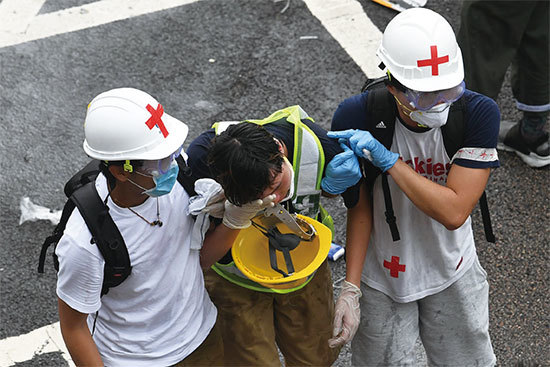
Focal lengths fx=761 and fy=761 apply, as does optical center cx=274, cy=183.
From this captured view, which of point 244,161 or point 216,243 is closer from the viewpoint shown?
point 244,161

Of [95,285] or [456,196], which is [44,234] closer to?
[95,285]

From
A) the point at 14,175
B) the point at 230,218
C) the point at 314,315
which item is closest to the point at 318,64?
the point at 14,175

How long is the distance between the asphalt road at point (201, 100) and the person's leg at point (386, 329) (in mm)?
819

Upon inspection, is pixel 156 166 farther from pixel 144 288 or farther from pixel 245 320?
pixel 245 320

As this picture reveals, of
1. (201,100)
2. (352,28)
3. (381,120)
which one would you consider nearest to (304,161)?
(381,120)

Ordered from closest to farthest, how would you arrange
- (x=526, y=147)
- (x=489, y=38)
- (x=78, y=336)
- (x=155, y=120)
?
(x=155, y=120) < (x=78, y=336) < (x=489, y=38) < (x=526, y=147)

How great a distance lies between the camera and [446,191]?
3.28 meters

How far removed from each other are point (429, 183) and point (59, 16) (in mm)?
5149

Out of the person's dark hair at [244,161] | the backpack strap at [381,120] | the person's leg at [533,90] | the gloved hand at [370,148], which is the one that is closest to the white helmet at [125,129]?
the person's dark hair at [244,161]

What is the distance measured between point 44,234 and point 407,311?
285cm

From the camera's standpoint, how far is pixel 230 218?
3.12m

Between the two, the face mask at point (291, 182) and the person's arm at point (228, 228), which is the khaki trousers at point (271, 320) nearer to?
the person's arm at point (228, 228)

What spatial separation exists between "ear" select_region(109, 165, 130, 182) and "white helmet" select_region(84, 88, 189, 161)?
7 cm

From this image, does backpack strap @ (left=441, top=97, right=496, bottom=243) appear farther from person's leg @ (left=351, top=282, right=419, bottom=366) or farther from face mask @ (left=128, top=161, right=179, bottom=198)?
face mask @ (left=128, top=161, right=179, bottom=198)
